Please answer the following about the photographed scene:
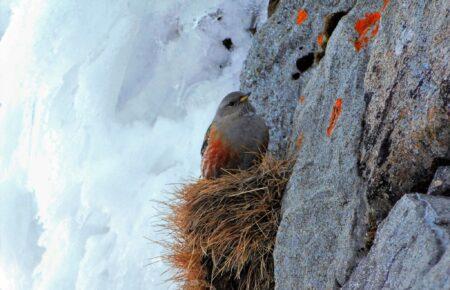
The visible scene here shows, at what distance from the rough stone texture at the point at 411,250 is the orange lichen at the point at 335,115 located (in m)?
1.16

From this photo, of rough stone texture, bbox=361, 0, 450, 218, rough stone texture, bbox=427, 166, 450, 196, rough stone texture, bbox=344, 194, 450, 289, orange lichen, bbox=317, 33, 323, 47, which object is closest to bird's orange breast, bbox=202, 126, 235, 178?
orange lichen, bbox=317, 33, 323, 47

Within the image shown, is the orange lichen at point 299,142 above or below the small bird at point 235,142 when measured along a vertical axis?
below

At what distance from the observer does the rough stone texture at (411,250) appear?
2605 mm

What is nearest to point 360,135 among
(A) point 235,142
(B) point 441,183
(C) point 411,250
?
(B) point 441,183

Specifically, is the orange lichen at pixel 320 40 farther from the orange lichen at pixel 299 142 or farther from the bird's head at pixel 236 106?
the orange lichen at pixel 299 142

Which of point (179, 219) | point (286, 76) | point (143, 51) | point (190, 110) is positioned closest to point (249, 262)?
point (179, 219)

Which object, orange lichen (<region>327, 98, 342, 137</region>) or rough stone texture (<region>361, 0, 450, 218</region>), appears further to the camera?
orange lichen (<region>327, 98, 342, 137</region>)

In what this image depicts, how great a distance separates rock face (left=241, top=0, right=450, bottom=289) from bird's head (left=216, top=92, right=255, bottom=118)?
1.11 ft

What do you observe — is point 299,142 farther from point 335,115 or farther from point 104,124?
point 104,124

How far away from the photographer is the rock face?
10.6ft

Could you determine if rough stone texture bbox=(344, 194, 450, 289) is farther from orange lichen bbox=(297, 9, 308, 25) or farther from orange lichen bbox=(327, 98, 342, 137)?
orange lichen bbox=(297, 9, 308, 25)

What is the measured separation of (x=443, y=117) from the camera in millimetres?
3080

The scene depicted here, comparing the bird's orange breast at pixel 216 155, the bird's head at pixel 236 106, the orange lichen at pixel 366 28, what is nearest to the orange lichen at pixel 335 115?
the orange lichen at pixel 366 28

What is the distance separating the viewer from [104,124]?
7133mm
